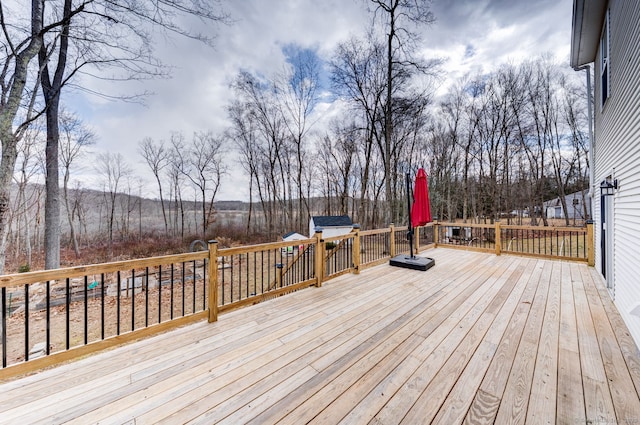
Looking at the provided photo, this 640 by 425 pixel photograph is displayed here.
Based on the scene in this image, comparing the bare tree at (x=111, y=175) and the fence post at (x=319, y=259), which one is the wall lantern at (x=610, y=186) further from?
the bare tree at (x=111, y=175)

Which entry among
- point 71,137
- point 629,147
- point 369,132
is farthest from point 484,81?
point 71,137

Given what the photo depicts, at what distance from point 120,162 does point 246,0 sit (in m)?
17.4

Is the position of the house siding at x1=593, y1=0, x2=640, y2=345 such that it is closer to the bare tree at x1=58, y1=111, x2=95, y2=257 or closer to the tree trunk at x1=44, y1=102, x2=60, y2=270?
the tree trunk at x1=44, y1=102, x2=60, y2=270

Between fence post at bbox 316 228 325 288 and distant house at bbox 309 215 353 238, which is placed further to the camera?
distant house at bbox 309 215 353 238

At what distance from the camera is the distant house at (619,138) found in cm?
239

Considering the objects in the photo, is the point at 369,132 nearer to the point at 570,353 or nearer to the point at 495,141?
the point at 495,141

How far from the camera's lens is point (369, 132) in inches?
478

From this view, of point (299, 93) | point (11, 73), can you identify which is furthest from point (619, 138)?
point (299, 93)

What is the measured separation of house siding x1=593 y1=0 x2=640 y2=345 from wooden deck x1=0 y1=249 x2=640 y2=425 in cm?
44

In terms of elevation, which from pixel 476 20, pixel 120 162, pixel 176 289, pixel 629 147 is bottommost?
pixel 176 289

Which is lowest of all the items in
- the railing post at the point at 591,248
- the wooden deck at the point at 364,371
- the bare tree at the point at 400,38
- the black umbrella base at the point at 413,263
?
the wooden deck at the point at 364,371

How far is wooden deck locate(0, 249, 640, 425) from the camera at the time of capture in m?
1.47

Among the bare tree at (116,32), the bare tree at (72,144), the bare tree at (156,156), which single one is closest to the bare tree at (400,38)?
the bare tree at (116,32)

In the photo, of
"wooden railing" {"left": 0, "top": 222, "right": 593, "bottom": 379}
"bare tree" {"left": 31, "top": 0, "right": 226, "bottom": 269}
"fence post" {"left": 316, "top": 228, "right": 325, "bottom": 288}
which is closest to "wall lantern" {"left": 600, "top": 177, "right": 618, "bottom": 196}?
"wooden railing" {"left": 0, "top": 222, "right": 593, "bottom": 379}
